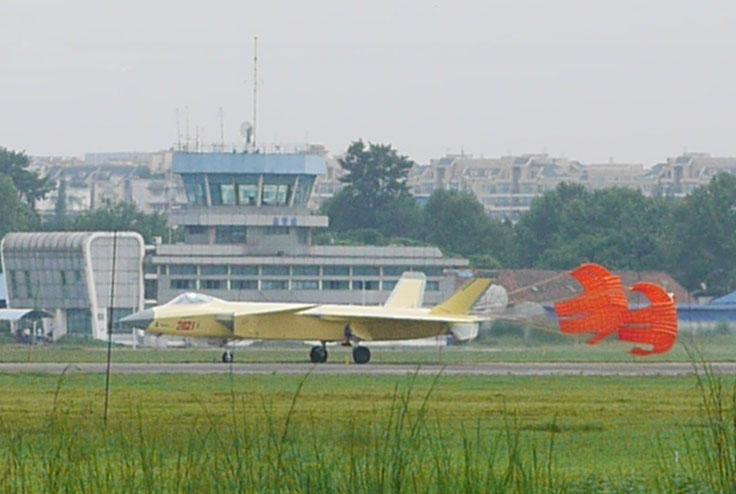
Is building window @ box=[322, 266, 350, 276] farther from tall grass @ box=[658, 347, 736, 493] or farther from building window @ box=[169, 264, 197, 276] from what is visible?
tall grass @ box=[658, 347, 736, 493]

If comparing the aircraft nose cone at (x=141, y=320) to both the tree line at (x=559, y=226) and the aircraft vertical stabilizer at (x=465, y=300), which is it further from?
the tree line at (x=559, y=226)

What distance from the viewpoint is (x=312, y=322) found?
5916 centimetres

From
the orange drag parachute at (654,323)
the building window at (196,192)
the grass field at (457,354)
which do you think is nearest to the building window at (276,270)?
the building window at (196,192)

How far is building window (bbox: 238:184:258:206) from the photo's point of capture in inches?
4129

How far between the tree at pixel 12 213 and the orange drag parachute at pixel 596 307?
77.7 meters

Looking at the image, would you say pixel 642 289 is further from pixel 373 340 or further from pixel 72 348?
pixel 72 348

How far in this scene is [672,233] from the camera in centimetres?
11919

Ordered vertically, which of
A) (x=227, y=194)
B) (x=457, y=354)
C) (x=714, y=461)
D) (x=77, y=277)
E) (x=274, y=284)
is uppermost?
(x=227, y=194)

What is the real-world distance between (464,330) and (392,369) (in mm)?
7948

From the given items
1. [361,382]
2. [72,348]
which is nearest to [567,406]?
[361,382]

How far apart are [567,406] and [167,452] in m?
16.8

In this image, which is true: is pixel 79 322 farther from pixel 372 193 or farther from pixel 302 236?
pixel 372 193

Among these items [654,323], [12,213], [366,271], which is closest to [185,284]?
[366,271]

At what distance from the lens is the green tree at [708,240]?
114000mm
